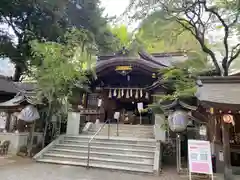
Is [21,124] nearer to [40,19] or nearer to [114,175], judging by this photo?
[114,175]

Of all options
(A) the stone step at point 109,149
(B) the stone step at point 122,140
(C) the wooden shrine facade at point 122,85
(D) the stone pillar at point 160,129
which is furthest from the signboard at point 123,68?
(A) the stone step at point 109,149

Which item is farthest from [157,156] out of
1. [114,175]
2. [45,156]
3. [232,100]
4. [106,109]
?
[106,109]

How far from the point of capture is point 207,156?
5.56 meters

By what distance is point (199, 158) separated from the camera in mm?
5621

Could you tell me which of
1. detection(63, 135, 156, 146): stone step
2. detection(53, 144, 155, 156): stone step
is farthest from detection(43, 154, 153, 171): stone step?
detection(63, 135, 156, 146): stone step

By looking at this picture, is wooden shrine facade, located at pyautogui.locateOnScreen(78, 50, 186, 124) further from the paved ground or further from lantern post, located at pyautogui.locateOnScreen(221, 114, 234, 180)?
the paved ground

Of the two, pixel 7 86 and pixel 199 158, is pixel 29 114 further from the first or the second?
pixel 7 86

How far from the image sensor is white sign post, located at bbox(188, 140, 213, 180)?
5477 millimetres

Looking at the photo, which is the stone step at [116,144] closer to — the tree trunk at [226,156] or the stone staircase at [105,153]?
the stone staircase at [105,153]

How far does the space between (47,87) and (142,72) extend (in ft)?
23.5

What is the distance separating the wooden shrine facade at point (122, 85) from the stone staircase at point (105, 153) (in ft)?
16.9

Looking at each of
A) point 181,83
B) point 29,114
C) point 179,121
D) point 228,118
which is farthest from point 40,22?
point 228,118

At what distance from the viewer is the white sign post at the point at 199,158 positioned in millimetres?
5477

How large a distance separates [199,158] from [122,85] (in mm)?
9273
